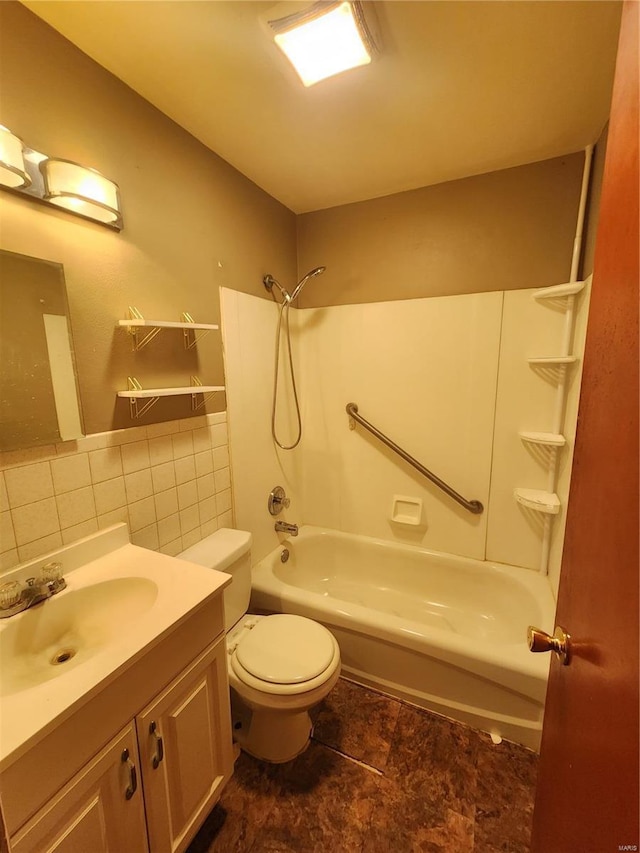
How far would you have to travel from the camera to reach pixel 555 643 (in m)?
0.67

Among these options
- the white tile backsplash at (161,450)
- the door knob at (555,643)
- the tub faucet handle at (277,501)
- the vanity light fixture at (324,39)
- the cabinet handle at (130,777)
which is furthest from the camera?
the tub faucet handle at (277,501)

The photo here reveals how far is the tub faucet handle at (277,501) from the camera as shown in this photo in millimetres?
2076

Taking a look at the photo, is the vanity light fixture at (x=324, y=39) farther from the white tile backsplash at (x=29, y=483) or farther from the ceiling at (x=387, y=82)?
the white tile backsplash at (x=29, y=483)

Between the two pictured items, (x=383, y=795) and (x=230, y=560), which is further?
(x=230, y=560)

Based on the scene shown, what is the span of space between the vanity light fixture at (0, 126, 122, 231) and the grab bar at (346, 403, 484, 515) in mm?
1507

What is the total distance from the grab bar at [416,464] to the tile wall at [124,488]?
34.0 inches

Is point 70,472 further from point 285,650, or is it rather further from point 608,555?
point 608,555

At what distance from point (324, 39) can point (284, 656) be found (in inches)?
78.8

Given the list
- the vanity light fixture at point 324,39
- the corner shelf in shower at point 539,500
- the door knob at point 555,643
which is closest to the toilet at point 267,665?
the door knob at point 555,643

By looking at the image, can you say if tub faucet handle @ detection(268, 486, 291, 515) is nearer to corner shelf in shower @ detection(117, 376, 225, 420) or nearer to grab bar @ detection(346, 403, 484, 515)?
grab bar @ detection(346, 403, 484, 515)

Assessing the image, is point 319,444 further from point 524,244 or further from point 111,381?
point 524,244

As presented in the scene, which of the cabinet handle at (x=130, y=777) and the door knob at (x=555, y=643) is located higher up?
the door knob at (x=555, y=643)

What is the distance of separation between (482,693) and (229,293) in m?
2.07

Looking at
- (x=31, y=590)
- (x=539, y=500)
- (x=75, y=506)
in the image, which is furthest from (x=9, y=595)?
(x=539, y=500)
